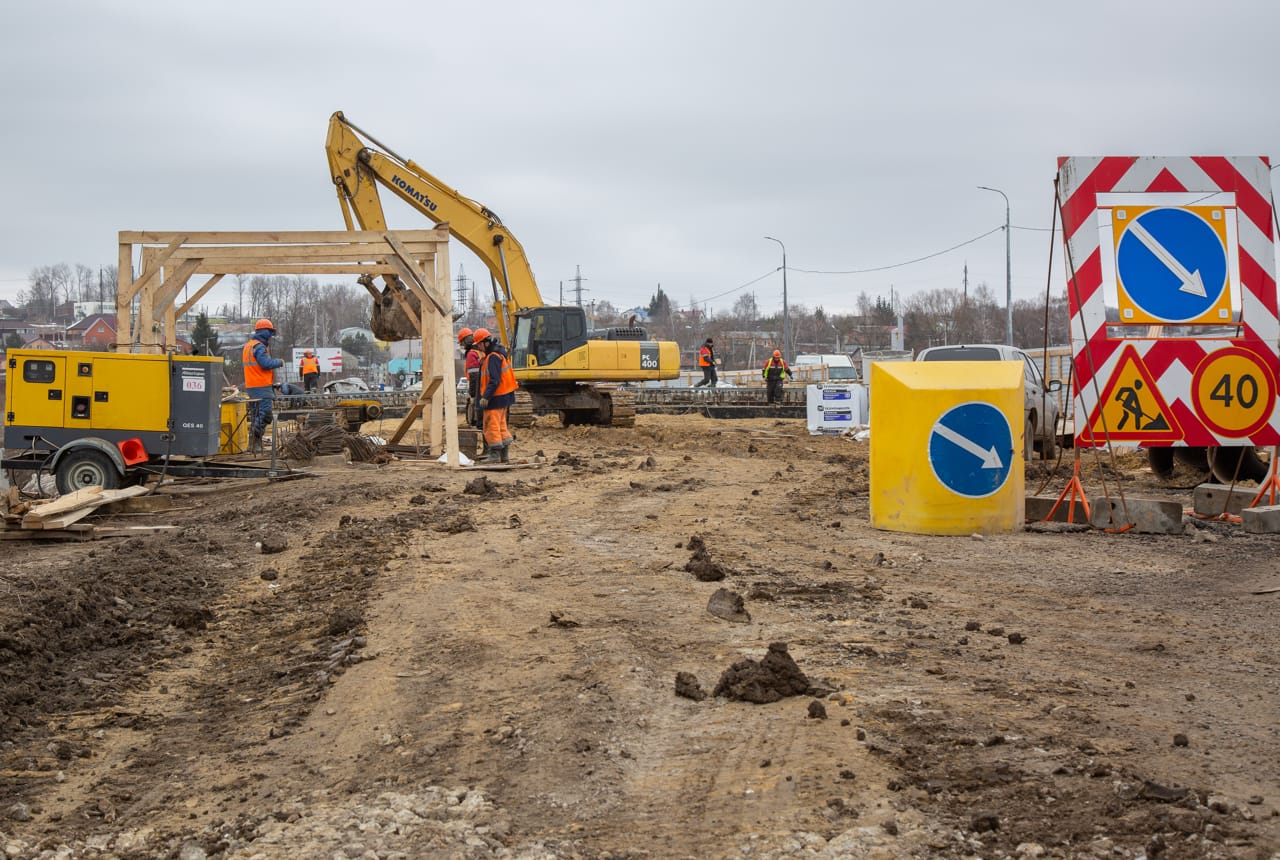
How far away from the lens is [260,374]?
55.8ft

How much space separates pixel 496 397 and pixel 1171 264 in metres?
9.74

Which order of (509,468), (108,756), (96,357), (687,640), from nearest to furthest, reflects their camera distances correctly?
1. (108,756)
2. (687,640)
3. (96,357)
4. (509,468)

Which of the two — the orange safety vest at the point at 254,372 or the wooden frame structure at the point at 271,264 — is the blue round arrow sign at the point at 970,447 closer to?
the wooden frame structure at the point at 271,264

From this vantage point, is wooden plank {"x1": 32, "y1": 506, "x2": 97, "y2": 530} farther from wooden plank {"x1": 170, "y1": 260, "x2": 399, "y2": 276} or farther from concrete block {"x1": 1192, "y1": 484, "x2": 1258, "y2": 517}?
concrete block {"x1": 1192, "y1": 484, "x2": 1258, "y2": 517}

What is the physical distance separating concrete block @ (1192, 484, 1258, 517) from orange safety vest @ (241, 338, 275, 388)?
1211 centimetres

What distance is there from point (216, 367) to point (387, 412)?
1864 cm

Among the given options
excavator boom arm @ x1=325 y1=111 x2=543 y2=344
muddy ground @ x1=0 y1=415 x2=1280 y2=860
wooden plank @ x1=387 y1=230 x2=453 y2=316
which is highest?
excavator boom arm @ x1=325 y1=111 x2=543 y2=344

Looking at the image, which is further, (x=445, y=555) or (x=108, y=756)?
(x=445, y=555)

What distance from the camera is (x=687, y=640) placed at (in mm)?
5961

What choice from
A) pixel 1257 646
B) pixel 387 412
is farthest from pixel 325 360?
pixel 1257 646

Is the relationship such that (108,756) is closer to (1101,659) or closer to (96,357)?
(1101,659)

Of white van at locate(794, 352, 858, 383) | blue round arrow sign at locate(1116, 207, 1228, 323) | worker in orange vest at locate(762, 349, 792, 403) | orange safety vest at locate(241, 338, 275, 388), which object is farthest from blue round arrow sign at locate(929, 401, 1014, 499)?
white van at locate(794, 352, 858, 383)

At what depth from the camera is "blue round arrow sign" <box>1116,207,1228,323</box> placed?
31.4 feet

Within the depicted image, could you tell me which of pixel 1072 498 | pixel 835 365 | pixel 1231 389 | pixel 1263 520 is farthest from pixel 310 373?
pixel 835 365
